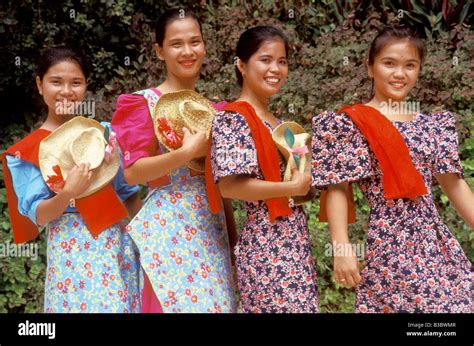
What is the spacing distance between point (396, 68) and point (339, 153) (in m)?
0.40

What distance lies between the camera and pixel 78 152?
144 inches

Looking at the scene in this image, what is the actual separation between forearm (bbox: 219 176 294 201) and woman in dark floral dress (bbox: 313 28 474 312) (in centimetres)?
13

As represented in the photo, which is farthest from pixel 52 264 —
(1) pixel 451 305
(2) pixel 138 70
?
(2) pixel 138 70

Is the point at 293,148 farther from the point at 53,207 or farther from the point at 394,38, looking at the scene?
the point at 53,207

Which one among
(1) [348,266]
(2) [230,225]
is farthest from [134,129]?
(1) [348,266]

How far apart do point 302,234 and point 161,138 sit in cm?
69

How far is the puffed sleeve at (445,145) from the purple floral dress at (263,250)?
59cm

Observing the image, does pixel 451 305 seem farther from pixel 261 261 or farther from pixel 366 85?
pixel 366 85

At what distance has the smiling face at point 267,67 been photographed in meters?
3.52

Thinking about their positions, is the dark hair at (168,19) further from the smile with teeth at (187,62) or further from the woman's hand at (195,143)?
the woman's hand at (195,143)

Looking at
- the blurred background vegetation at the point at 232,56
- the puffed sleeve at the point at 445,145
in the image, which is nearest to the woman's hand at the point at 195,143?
the puffed sleeve at the point at 445,145

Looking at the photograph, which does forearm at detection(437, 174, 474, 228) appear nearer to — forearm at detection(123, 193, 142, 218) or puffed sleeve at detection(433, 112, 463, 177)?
puffed sleeve at detection(433, 112, 463, 177)

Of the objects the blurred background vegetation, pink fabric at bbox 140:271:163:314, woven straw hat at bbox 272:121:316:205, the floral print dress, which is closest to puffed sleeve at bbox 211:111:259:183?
woven straw hat at bbox 272:121:316:205

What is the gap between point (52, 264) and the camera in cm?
369
